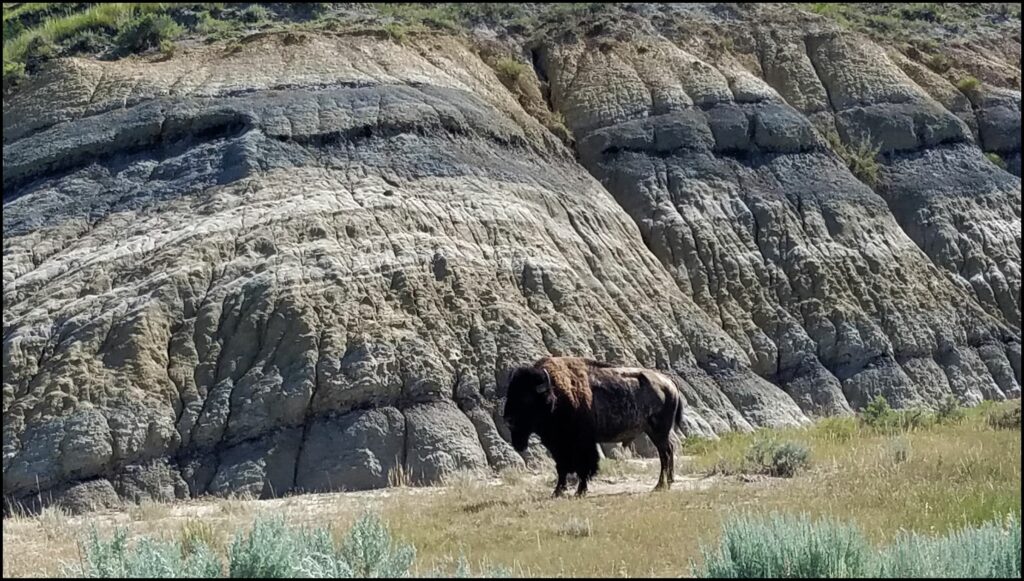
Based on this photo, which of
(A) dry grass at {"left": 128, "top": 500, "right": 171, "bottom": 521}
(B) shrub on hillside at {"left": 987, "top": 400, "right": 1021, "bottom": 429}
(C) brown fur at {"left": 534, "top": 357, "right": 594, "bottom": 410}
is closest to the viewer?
(C) brown fur at {"left": 534, "top": 357, "right": 594, "bottom": 410}

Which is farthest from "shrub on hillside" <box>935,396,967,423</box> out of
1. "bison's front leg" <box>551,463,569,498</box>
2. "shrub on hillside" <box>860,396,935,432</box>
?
"bison's front leg" <box>551,463,569,498</box>

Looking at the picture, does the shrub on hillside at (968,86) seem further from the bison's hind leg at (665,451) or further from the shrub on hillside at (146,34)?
the bison's hind leg at (665,451)

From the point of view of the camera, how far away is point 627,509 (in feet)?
40.6

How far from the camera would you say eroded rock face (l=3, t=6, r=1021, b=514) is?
19047mm

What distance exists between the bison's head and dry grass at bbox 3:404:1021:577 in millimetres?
1005

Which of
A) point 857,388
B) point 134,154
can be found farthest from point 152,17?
point 857,388

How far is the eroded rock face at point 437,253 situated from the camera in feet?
62.5

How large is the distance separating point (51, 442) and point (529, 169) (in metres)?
14.4

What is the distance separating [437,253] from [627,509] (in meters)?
11.3

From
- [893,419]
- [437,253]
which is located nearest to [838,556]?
[893,419]

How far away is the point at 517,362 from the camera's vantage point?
21375 millimetres

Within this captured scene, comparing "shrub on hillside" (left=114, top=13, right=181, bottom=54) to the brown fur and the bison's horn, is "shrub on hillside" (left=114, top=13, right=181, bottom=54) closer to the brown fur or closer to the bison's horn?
the brown fur

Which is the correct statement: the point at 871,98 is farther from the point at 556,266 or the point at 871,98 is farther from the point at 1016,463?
the point at 1016,463

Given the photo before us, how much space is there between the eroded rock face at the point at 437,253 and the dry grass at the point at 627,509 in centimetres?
260
